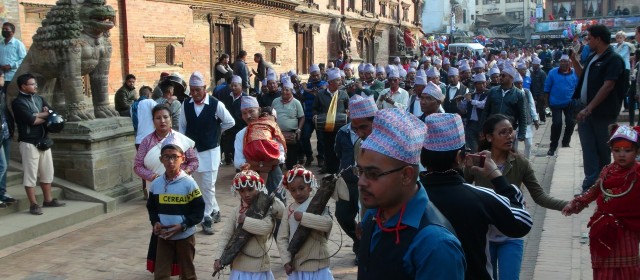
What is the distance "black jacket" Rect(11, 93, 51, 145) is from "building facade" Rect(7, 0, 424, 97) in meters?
5.25

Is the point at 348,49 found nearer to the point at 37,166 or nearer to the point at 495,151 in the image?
the point at 37,166

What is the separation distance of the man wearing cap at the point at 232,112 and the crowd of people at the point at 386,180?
0.50 feet

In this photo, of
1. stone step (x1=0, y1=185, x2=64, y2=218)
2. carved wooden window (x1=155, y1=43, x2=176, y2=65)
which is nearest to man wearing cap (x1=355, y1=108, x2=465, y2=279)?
stone step (x1=0, y1=185, x2=64, y2=218)

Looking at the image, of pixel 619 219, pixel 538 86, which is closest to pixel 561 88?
pixel 538 86

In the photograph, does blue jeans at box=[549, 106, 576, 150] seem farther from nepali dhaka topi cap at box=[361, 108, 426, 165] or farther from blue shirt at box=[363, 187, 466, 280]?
blue shirt at box=[363, 187, 466, 280]

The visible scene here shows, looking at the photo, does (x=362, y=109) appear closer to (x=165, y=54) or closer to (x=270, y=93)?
(x=270, y=93)

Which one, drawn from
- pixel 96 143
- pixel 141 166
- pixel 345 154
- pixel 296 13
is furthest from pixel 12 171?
pixel 296 13

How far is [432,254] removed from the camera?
8.21ft

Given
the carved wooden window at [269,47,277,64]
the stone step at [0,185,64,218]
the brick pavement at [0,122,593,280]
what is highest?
the carved wooden window at [269,47,277,64]

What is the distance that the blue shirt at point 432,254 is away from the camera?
250 cm

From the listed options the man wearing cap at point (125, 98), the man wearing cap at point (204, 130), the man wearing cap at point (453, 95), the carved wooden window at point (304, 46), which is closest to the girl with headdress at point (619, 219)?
the man wearing cap at point (204, 130)

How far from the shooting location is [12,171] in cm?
942

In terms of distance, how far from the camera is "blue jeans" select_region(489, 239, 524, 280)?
4660 mm

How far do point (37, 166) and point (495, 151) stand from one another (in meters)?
5.71
